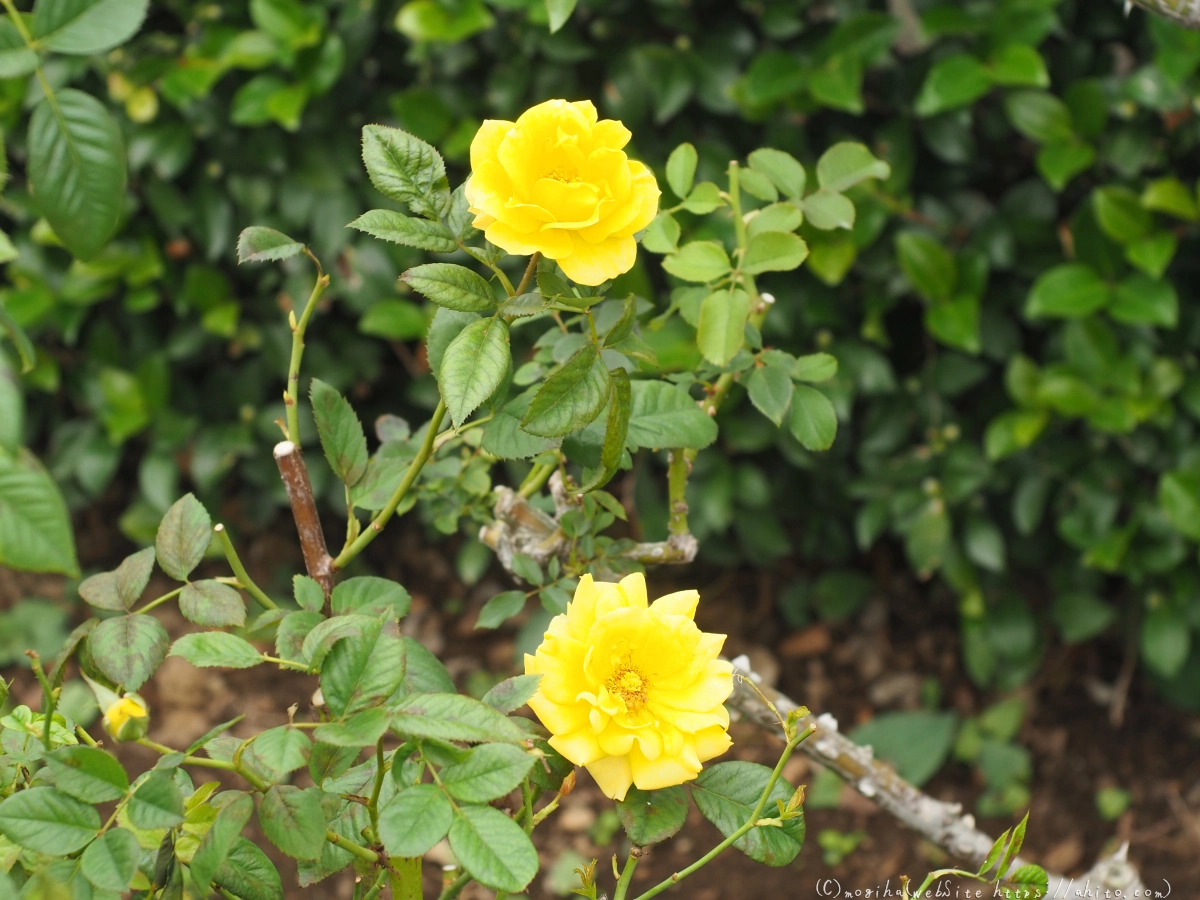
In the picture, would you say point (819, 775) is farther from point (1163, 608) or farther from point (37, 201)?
point (37, 201)

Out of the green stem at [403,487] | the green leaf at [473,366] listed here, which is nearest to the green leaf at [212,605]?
the green stem at [403,487]

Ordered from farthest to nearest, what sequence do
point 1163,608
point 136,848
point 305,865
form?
1. point 1163,608
2. point 305,865
3. point 136,848

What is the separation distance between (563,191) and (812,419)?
0.35 m

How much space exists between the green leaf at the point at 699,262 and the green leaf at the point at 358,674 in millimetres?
378

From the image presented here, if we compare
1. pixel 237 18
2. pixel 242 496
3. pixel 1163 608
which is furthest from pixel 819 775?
pixel 237 18

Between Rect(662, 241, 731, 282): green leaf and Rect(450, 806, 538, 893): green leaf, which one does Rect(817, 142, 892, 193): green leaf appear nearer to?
Rect(662, 241, 731, 282): green leaf

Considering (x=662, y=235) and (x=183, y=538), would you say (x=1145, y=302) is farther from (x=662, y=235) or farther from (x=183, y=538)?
(x=183, y=538)

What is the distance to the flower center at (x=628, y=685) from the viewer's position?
0.74 meters

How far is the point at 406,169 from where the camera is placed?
72cm

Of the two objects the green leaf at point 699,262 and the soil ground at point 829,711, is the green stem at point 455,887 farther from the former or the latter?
the soil ground at point 829,711

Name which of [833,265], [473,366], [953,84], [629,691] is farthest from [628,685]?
[953,84]

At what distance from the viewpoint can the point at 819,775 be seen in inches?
78.5

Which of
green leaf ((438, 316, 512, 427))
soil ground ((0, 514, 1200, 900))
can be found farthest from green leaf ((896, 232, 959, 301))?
green leaf ((438, 316, 512, 427))

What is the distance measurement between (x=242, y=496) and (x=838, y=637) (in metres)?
1.27
